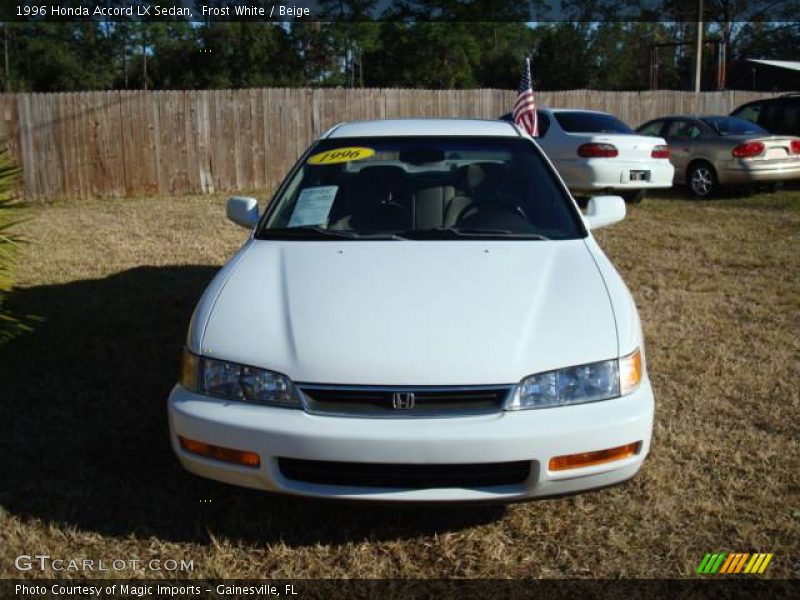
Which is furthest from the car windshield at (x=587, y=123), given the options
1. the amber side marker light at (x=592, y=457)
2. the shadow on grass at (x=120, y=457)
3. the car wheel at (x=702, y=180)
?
the amber side marker light at (x=592, y=457)

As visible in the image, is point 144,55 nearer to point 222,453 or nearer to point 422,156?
point 422,156

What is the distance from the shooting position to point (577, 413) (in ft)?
8.83

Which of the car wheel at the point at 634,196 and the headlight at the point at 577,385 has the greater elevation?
the headlight at the point at 577,385

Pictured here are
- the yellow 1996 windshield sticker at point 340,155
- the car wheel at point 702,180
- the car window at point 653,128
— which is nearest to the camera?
the yellow 1996 windshield sticker at point 340,155

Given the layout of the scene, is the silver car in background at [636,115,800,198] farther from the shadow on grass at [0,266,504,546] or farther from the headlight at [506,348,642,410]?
the headlight at [506,348,642,410]

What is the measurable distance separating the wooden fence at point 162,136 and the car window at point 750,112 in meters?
Result: 7.15

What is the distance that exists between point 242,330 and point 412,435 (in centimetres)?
80

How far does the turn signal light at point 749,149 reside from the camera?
11906mm

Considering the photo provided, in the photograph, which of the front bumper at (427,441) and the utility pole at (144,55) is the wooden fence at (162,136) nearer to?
the front bumper at (427,441)

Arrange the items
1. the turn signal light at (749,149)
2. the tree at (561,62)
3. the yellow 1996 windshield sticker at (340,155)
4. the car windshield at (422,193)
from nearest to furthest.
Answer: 1. the car windshield at (422,193)
2. the yellow 1996 windshield sticker at (340,155)
3. the turn signal light at (749,149)
4. the tree at (561,62)

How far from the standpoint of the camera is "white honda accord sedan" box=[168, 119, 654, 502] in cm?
262

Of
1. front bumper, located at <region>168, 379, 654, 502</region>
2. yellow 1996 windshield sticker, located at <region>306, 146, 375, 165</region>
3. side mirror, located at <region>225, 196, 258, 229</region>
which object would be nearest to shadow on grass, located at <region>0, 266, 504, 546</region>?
front bumper, located at <region>168, 379, 654, 502</region>

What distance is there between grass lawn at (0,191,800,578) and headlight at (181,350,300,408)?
42 centimetres

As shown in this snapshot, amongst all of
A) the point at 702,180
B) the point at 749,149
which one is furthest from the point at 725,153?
the point at 702,180
